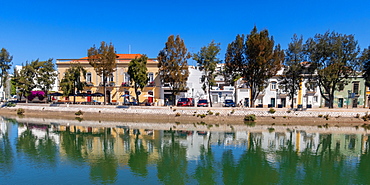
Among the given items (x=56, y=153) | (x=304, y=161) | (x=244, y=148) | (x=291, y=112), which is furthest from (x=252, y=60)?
(x=56, y=153)

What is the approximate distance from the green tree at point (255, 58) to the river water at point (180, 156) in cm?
853

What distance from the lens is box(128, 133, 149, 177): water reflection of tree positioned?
52.8 ft

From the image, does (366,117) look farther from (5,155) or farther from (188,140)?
(5,155)

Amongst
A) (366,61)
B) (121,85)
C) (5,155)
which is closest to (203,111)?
(121,85)

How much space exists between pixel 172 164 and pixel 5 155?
12.8 metres

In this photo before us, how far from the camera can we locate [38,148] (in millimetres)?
21688

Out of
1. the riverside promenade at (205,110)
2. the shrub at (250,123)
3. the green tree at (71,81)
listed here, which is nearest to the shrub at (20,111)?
the riverside promenade at (205,110)

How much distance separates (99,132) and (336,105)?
38.8 meters

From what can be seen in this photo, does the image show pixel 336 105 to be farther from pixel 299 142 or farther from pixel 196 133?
pixel 196 133

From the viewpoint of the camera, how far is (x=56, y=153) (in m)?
20.2

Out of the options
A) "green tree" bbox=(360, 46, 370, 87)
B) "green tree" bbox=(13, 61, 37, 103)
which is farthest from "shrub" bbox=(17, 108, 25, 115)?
"green tree" bbox=(360, 46, 370, 87)

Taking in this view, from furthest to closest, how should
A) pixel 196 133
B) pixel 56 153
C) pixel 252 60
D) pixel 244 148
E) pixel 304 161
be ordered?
pixel 252 60
pixel 196 133
pixel 244 148
pixel 56 153
pixel 304 161

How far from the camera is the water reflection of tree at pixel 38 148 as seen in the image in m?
18.3

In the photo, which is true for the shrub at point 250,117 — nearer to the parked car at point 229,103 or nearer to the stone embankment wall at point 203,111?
the stone embankment wall at point 203,111
